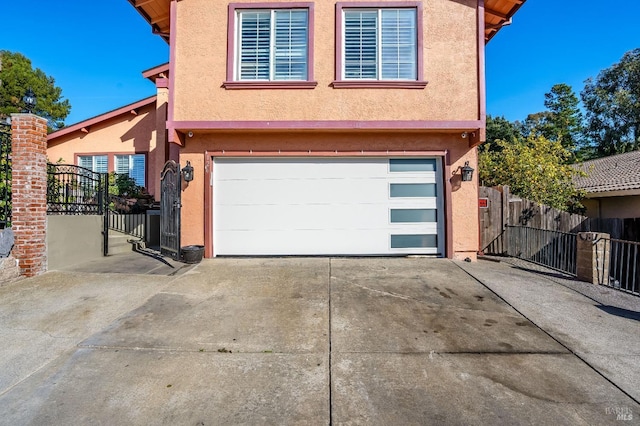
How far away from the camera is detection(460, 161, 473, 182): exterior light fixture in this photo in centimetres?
729

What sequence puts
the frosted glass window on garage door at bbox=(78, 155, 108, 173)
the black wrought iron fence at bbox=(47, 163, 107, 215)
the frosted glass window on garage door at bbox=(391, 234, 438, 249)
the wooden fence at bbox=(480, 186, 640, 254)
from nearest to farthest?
the black wrought iron fence at bbox=(47, 163, 107, 215) < the frosted glass window on garage door at bbox=(391, 234, 438, 249) < the wooden fence at bbox=(480, 186, 640, 254) < the frosted glass window on garage door at bbox=(78, 155, 108, 173)

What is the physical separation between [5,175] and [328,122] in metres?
5.99

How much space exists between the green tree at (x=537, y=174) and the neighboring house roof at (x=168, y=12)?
3844mm

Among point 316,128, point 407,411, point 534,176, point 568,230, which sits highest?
point 316,128

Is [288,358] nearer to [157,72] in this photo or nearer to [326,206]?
[326,206]

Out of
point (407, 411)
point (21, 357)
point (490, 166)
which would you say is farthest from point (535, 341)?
point (490, 166)

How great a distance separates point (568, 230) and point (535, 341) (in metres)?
6.53

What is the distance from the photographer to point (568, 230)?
8570 millimetres

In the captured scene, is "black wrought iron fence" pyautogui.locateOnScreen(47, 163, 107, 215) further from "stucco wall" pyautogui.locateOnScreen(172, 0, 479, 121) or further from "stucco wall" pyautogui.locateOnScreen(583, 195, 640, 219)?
"stucco wall" pyautogui.locateOnScreen(583, 195, 640, 219)

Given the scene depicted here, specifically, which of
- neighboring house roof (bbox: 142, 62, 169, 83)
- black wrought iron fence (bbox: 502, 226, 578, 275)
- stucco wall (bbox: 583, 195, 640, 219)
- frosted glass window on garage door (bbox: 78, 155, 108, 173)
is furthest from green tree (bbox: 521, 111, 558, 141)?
frosted glass window on garage door (bbox: 78, 155, 108, 173)

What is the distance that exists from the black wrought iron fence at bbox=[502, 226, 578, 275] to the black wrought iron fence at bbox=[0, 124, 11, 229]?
10.5 metres

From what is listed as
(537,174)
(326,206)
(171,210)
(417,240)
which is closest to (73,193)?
(171,210)

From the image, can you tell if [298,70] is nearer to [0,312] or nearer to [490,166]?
[0,312]

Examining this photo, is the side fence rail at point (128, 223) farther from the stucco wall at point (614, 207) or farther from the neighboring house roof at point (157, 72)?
the stucco wall at point (614, 207)
